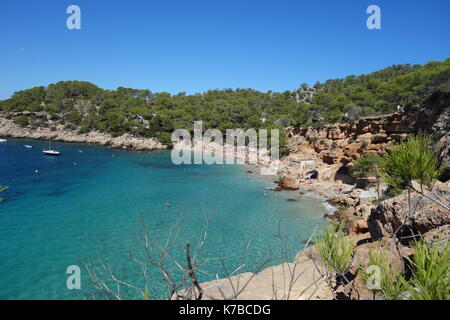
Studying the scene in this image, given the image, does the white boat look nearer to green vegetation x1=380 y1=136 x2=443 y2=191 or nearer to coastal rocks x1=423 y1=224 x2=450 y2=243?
green vegetation x1=380 y1=136 x2=443 y2=191

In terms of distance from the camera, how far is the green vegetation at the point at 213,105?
34562mm

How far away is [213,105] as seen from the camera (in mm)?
60000

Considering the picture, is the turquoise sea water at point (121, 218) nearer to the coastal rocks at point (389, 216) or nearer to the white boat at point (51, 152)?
the coastal rocks at point (389, 216)

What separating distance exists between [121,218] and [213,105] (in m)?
45.7

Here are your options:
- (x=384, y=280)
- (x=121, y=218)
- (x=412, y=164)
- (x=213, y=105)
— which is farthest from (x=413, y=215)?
(x=213, y=105)

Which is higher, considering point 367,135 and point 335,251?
point 367,135

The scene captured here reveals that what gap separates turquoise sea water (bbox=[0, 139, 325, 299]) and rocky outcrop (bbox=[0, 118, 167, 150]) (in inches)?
731

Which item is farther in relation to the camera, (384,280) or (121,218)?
(121,218)

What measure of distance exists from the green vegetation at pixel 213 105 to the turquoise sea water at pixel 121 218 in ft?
58.6

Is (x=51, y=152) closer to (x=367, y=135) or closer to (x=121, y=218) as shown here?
(x=121, y=218)

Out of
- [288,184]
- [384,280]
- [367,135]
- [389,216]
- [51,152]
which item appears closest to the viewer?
[384,280]

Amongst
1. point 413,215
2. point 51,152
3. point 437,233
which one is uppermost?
point 51,152

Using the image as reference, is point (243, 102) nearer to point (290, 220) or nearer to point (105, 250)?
point (290, 220)

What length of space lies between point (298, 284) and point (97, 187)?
23.6 meters
